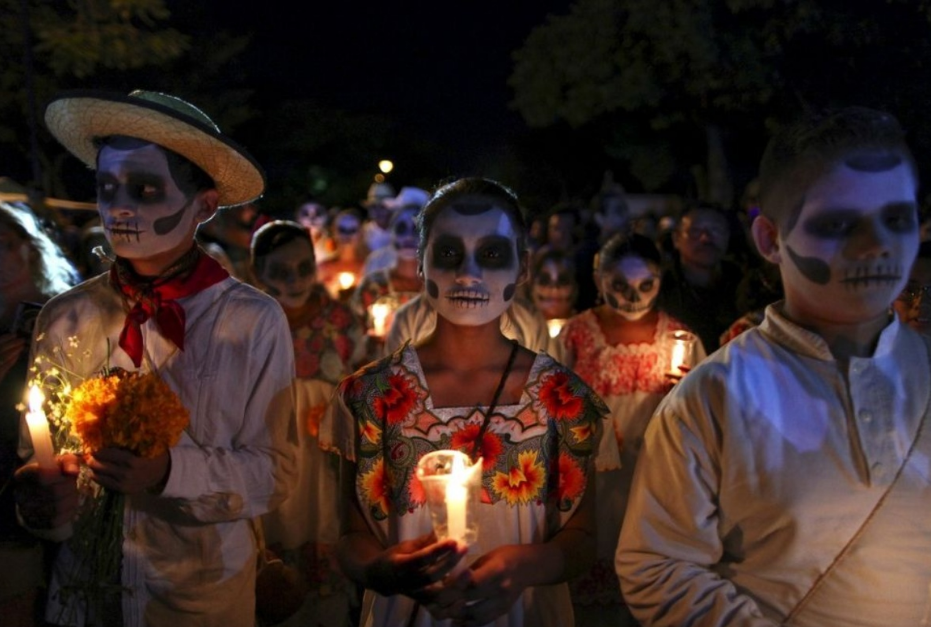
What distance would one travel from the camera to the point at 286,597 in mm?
3215

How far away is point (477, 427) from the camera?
2.64 metres

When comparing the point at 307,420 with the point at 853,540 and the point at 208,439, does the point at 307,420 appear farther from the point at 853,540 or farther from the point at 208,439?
the point at 853,540

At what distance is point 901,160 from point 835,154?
0.56 ft

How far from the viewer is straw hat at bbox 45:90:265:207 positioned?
9.33ft

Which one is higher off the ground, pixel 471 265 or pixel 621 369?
pixel 471 265

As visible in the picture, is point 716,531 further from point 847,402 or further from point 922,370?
point 922,370

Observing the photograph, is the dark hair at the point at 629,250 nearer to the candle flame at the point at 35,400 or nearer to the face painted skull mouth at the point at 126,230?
the face painted skull mouth at the point at 126,230

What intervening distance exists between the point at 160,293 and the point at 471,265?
1063 millimetres

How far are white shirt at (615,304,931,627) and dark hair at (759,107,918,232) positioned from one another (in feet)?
1.06

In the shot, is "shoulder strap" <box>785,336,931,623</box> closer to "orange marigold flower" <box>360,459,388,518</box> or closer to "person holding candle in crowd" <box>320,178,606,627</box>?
"person holding candle in crowd" <box>320,178,606,627</box>

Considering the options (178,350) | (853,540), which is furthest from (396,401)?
(853,540)

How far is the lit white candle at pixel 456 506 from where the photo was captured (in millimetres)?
2152

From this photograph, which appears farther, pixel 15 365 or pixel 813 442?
pixel 15 365

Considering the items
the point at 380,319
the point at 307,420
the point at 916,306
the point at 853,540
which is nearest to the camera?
the point at 853,540
